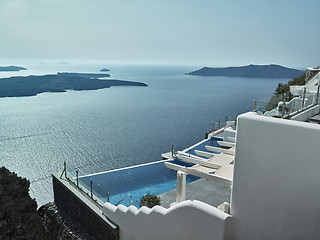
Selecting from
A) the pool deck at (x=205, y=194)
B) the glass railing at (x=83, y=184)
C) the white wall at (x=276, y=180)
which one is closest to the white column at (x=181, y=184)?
the pool deck at (x=205, y=194)

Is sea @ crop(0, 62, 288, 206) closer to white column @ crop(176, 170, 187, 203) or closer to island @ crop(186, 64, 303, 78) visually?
white column @ crop(176, 170, 187, 203)

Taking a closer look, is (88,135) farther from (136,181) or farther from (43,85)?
(43,85)

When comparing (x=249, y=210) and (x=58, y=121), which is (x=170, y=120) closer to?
(x=58, y=121)

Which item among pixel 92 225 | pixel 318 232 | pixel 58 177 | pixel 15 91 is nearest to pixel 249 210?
pixel 318 232

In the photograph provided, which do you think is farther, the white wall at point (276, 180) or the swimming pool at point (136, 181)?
the swimming pool at point (136, 181)

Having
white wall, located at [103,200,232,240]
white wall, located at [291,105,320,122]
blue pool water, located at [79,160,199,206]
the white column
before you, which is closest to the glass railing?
blue pool water, located at [79,160,199,206]

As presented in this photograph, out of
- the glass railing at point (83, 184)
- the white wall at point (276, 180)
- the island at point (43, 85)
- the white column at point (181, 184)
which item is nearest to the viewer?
the white wall at point (276, 180)

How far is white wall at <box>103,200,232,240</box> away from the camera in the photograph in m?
5.35

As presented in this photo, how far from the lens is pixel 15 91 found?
70188 millimetres

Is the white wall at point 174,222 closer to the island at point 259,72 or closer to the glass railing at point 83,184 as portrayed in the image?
the glass railing at point 83,184

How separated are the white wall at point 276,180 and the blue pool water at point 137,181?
548 cm

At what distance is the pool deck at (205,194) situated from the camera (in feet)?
29.1

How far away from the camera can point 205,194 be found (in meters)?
9.29

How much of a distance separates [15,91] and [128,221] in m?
73.9
